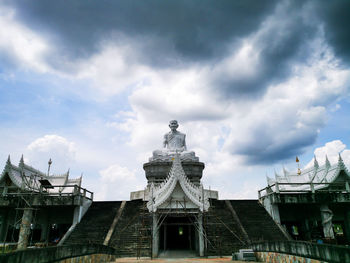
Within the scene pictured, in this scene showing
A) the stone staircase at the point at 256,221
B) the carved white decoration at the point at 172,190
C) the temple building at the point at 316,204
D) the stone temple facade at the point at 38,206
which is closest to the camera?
the carved white decoration at the point at 172,190

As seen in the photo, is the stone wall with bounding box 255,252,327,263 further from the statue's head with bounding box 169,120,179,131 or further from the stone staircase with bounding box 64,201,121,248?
the statue's head with bounding box 169,120,179,131

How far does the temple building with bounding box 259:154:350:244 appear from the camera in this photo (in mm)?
24391

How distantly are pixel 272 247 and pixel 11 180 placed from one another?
87.7 feet

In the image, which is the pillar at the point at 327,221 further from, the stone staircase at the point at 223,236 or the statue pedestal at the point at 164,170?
the statue pedestal at the point at 164,170

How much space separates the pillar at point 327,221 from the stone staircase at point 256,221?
514cm

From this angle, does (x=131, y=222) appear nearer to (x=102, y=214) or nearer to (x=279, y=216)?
(x=102, y=214)

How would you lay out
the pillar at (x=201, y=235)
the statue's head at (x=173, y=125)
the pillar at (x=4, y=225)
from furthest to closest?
1. the statue's head at (x=173, y=125)
2. the pillar at (x=4, y=225)
3. the pillar at (x=201, y=235)

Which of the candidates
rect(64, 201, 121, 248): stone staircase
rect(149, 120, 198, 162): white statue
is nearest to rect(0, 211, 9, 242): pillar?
rect(64, 201, 121, 248): stone staircase

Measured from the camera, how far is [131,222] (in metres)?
23.3

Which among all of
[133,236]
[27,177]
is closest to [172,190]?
[133,236]

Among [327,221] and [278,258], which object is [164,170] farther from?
[278,258]

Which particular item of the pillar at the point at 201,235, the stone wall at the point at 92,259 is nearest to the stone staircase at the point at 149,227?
the pillar at the point at 201,235

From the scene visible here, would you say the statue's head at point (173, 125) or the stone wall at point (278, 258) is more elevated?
the statue's head at point (173, 125)

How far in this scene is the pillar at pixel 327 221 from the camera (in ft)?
78.3
